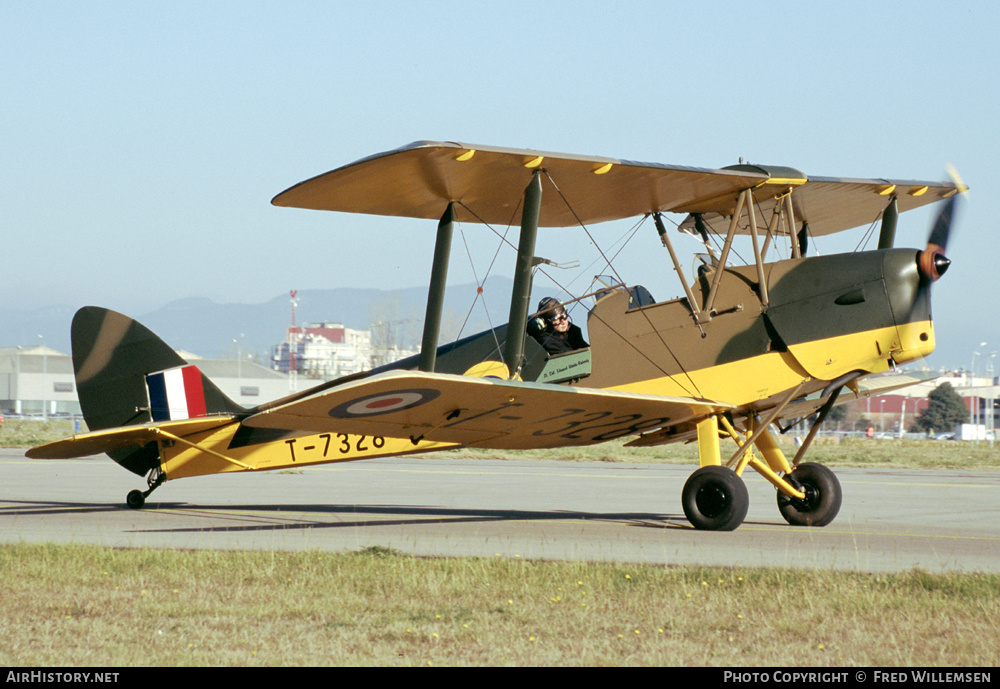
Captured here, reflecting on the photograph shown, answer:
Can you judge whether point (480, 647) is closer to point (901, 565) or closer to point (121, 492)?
point (901, 565)

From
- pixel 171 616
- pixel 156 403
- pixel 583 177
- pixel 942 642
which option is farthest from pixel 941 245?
pixel 156 403

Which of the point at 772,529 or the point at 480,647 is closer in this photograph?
the point at 480,647

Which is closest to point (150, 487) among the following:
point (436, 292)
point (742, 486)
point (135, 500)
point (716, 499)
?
point (135, 500)

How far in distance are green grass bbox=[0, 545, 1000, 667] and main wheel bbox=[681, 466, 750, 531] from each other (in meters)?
2.27

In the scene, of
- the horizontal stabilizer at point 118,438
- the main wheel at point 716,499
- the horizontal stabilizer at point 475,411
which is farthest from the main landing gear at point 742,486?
the horizontal stabilizer at point 118,438

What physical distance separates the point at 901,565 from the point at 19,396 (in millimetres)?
99551

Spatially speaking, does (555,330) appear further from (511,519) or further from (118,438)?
(118,438)

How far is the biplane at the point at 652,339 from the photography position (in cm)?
821

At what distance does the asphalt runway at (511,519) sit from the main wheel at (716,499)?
140 mm

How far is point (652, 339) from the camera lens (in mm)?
9305

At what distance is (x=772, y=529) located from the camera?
9.21m

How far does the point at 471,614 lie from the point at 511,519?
5.52m

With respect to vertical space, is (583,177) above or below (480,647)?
above
